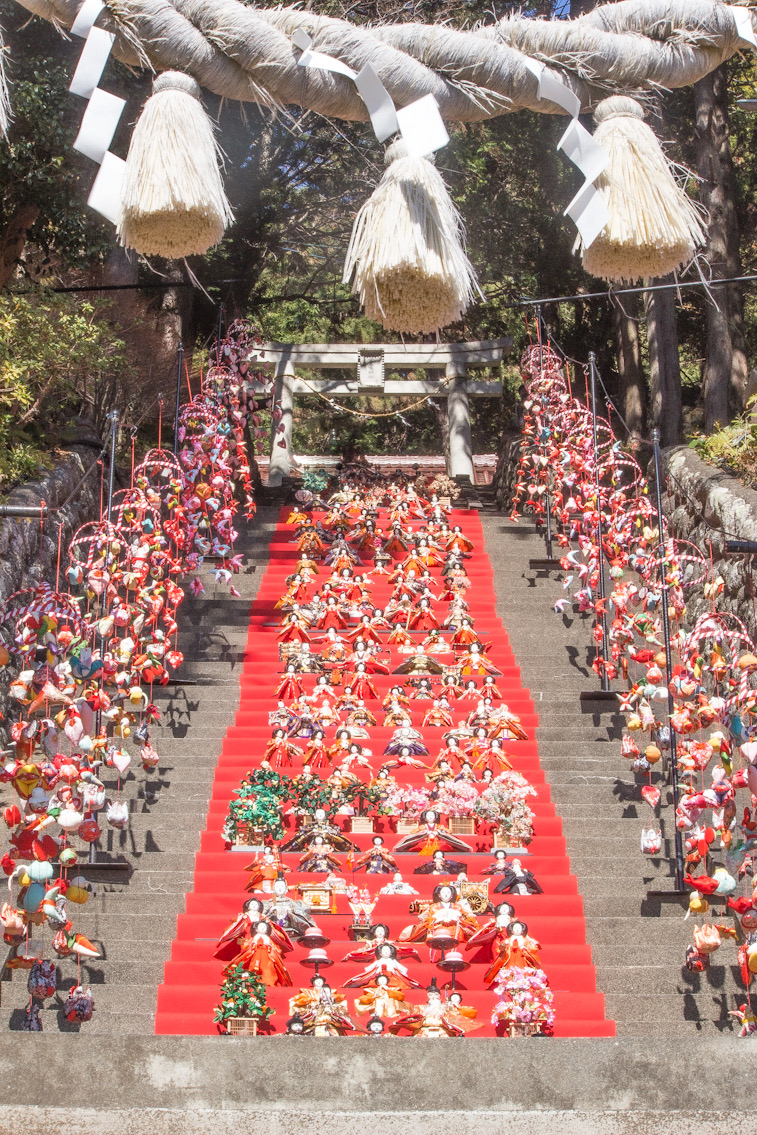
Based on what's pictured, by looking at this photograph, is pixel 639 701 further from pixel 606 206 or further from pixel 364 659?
pixel 606 206

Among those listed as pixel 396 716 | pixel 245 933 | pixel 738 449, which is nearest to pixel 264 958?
pixel 245 933

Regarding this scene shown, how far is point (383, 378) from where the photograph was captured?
15266 millimetres

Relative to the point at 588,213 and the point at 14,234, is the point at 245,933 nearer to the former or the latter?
the point at 588,213

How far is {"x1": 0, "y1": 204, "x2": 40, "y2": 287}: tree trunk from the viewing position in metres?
10.7

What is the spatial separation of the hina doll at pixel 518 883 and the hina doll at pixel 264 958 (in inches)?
56.6

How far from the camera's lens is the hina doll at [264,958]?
20.3ft

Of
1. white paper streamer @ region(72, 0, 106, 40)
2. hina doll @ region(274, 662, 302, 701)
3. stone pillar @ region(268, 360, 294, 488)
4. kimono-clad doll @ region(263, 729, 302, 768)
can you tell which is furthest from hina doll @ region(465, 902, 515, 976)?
stone pillar @ region(268, 360, 294, 488)

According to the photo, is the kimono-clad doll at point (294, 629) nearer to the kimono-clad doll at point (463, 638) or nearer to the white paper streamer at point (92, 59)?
the kimono-clad doll at point (463, 638)

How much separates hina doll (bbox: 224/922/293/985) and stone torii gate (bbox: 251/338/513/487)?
966 centimetres

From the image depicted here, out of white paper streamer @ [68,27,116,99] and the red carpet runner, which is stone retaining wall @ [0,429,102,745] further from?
white paper streamer @ [68,27,116,99]

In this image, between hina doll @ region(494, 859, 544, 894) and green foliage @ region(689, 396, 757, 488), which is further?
green foliage @ region(689, 396, 757, 488)

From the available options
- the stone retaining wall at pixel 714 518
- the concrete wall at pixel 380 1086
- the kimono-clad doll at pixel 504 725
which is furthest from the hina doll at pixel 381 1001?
the stone retaining wall at pixel 714 518

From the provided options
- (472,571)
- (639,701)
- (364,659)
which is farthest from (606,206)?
(472,571)

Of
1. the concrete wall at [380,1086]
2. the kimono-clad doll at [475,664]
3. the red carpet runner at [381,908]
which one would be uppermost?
the concrete wall at [380,1086]
